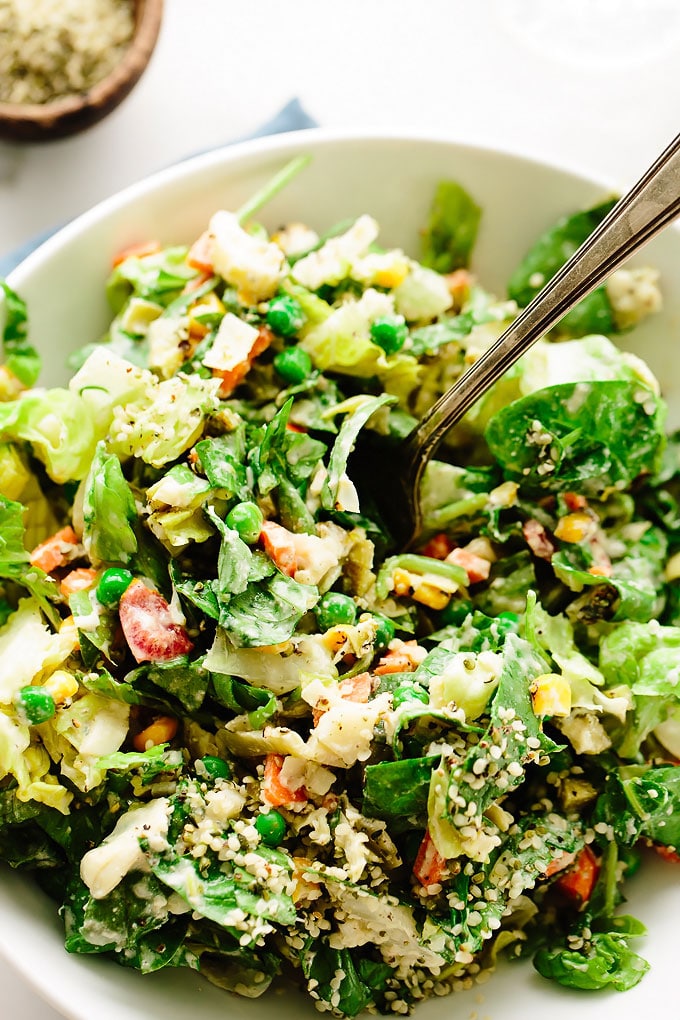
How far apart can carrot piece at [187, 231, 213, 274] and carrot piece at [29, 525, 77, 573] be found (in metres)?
0.89

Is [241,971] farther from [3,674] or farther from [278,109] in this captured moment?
[278,109]

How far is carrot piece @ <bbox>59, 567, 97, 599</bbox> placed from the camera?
8.51 ft

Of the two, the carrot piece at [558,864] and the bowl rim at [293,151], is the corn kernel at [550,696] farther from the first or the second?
the bowl rim at [293,151]

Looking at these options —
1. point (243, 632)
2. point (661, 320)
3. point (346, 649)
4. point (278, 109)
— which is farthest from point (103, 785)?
point (278, 109)

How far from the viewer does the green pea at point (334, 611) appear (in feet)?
8.24

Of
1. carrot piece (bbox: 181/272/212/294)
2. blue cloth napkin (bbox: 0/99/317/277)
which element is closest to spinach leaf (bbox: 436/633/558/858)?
carrot piece (bbox: 181/272/212/294)

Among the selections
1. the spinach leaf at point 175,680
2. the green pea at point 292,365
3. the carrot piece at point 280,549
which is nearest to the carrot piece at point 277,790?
the spinach leaf at point 175,680

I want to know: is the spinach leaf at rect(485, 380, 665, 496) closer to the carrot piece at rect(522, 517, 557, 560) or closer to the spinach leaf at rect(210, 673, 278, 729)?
the carrot piece at rect(522, 517, 557, 560)

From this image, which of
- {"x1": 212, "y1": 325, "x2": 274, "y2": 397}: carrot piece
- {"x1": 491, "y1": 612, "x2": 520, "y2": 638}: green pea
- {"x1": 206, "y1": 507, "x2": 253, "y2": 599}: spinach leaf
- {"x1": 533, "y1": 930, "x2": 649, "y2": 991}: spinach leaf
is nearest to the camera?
{"x1": 206, "y1": 507, "x2": 253, "y2": 599}: spinach leaf

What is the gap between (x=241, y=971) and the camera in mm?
2547

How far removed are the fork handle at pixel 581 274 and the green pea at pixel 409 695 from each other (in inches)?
26.7

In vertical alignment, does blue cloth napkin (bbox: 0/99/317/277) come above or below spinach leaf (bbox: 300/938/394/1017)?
above

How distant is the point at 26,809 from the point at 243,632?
0.70 metres

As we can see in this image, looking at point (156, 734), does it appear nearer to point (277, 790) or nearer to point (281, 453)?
point (277, 790)
